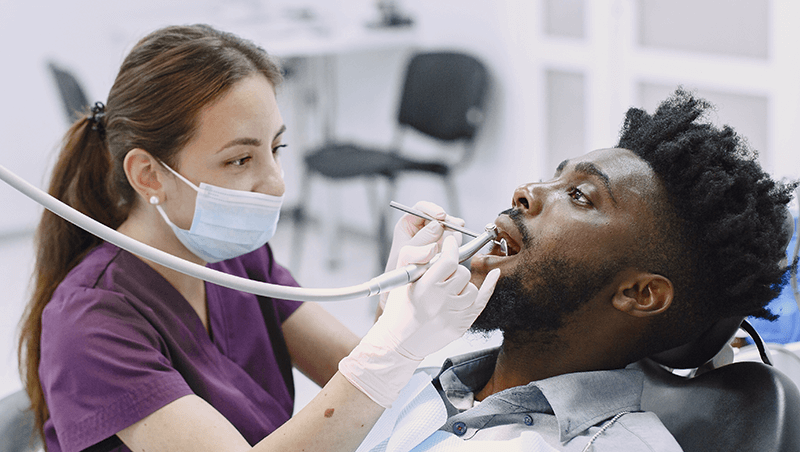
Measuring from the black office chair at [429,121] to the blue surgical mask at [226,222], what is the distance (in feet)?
6.19

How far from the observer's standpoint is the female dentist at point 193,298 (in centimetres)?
100

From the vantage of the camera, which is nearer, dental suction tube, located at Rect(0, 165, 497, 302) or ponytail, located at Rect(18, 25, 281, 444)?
dental suction tube, located at Rect(0, 165, 497, 302)

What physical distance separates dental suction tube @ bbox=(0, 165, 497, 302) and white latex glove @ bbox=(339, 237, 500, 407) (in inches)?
1.7

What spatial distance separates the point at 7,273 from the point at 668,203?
3.64 meters

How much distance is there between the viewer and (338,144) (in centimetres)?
356

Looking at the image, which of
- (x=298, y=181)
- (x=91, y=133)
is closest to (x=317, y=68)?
(x=298, y=181)

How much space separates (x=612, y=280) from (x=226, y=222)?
0.65 m

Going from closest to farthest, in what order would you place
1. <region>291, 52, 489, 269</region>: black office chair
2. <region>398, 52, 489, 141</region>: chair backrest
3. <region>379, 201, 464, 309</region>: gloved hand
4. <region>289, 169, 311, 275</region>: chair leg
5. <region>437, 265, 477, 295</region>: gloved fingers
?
<region>437, 265, 477, 295</region>: gloved fingers, <region>379, 201, 464, 309</region>: gloved hand, <region>291, 52, 489, 269</region>: black office chair, <region>398, 52, 489, 141</region>: chair backrest, <region>289, 169, 311, 275</region>: chair leg

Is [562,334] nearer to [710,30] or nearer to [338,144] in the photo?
[710,30]

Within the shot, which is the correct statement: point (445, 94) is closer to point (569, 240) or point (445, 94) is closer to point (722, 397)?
point (569, 240)

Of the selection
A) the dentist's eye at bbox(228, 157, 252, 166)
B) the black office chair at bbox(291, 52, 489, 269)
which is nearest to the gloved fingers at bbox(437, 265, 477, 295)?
the dentist's eye at bbox(228, 157, 252, 166)

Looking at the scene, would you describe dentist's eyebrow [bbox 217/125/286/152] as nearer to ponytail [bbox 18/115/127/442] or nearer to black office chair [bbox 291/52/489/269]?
ponytail [bbox 18/115/127/442]

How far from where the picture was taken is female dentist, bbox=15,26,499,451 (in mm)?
1004

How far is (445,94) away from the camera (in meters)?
3.46
